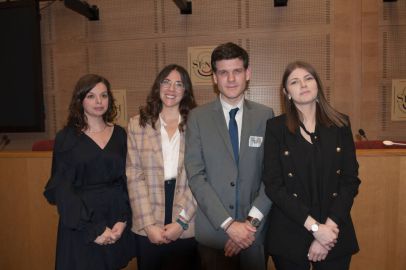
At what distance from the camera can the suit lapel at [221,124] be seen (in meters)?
1.65

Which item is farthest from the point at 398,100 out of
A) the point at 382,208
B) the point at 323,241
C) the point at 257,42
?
the point at 323,241

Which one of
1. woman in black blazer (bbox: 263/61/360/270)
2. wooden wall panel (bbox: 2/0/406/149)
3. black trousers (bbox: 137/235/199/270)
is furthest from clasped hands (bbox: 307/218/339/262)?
wooden wall panel (bbox: 2/0/406/149)

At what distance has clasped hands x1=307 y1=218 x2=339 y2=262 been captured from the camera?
1420 millimetres

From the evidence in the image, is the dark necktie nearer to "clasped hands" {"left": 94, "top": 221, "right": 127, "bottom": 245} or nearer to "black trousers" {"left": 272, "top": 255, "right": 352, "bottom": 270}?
"black trousers" {"left": 272, "top": 255, "right": 352, "bottom": 270}

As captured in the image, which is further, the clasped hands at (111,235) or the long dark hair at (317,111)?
the clasped hands at (111,235)

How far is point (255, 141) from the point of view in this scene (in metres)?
1.66

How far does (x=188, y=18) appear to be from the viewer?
13.7 feet

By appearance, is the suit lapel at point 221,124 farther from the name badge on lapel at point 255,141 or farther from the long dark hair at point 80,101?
the long dark hair at point 80,101

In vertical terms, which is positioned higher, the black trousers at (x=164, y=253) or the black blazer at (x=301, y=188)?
the black blazer at (x=301, y=188)

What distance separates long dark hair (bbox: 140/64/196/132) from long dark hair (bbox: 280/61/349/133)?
0.60m

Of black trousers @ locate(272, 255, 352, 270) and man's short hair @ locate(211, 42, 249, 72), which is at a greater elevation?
man's short hair @ locate(211, 42, 249, 72)

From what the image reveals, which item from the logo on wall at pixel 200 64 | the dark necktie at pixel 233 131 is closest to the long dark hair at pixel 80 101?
the dark necktie at pixel 233 131

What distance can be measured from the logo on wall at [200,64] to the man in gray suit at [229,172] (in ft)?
8.11

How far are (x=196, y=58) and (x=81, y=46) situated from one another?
1.73m
